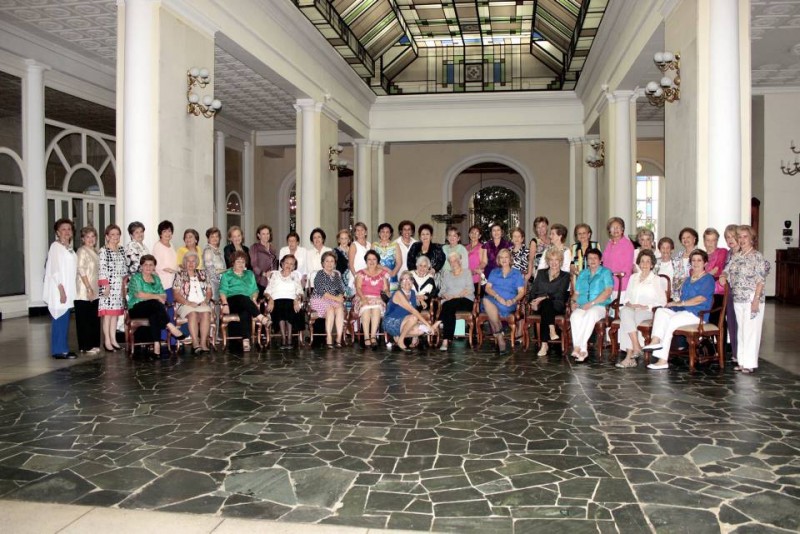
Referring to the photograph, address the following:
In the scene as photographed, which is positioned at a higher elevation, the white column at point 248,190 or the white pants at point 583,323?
the white column at point 248,190

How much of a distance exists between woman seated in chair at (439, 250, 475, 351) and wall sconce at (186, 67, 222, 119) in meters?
3.36

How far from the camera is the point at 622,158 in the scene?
40.2 ft

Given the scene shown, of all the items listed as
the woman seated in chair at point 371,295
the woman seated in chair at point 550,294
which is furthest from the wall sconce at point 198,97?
the woman seated in chair at point 550,294

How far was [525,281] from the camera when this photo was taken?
322 inches

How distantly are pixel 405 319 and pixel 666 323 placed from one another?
9.23ft

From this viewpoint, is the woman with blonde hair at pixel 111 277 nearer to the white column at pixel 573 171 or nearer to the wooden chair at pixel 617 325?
the wooden chair at pixel 617 325

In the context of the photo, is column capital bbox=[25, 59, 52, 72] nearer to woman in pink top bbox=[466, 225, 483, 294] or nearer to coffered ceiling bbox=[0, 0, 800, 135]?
coffered ceiling bbox=[0, 0, 800, 135]

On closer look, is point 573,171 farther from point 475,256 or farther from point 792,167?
point 475,256

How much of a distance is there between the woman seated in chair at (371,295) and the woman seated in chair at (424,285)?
1.38 feet

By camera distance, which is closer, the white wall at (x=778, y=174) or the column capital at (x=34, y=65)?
the column capital at (x=34, y=65)

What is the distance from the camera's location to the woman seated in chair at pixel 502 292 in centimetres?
795

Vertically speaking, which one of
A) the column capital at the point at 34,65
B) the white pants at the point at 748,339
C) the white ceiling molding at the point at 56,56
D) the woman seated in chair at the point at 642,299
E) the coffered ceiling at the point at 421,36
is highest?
the coffered ceiling at the point at 421,36

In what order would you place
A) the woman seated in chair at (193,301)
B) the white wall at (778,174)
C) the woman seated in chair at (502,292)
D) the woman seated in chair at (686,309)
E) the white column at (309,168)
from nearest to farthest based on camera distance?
the woman seated in chair at (686,309) → the woman seated in chair at (193,301) → the woman seated in chair at (502,292) → the white column at (309,168) → the white wall at (778,174)

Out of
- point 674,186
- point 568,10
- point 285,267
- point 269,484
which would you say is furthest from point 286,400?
point 568,10
